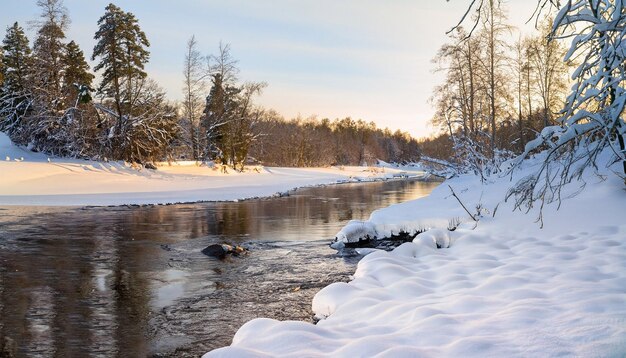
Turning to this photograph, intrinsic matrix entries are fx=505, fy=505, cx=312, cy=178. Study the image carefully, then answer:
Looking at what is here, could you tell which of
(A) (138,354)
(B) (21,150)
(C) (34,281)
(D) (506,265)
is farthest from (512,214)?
(B) (21,150)

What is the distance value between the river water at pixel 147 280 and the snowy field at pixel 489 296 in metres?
1.33

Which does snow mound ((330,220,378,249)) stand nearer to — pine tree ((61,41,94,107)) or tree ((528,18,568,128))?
tree ((528,18,568,128))

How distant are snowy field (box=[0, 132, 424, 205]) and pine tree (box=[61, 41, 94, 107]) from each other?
5.39 m

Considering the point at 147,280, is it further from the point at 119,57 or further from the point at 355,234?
the point at 119,57

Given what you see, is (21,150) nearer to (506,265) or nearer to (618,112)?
(506,265)

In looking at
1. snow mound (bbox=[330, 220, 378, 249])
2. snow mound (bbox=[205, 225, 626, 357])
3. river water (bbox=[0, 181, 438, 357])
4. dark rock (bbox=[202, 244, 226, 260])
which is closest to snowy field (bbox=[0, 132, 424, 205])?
river water (bbox=[0, 181, 438, 357])

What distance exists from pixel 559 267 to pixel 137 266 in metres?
8.37

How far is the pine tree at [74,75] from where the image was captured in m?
41.2

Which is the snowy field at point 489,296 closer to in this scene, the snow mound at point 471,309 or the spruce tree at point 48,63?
the snow mound at point 471,309

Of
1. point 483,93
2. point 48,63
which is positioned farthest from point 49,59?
point 483,93

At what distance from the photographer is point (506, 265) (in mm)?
8352

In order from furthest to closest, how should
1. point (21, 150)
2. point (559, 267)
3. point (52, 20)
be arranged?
1. point (21, 150)
2. point (52, 20)
3. point (559, 267)

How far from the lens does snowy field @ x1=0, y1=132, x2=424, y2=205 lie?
89.2 feet

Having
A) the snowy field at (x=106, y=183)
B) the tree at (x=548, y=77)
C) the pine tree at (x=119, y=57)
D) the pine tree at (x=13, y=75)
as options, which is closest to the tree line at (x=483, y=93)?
the tree at (x=548, y=77)
